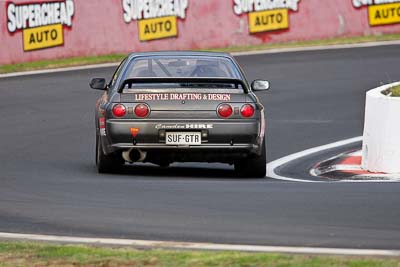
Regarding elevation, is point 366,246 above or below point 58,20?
below

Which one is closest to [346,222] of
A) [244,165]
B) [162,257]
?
[162,257]

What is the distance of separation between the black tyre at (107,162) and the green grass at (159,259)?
5.34 meters

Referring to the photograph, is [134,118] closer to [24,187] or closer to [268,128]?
[24,187]

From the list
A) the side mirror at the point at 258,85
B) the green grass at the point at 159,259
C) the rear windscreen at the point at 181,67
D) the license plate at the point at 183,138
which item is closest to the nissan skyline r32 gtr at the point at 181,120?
the license plate at the point at 183,138

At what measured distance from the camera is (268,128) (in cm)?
1981

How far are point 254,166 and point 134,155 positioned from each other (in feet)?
4.20

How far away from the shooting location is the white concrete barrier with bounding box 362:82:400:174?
1389cm

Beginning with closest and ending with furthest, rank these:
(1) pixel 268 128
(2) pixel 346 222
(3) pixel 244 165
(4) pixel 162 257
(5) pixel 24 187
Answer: (4) pixel 162 257 → (2) pixel 346 222 → (5) pixel 24 187 → (3) pixel 244 165 → (1) pixel 268 128

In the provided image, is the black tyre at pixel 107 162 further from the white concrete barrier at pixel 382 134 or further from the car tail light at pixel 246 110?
the white concrete barrier at pixel 382 134

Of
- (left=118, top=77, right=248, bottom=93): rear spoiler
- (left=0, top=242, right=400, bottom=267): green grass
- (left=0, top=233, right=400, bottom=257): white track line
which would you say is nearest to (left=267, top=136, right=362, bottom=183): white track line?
(left=118, top=77, right=248, bottom=93): rear spoiler

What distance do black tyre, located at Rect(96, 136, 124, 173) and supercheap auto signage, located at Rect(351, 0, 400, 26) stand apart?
19305mm

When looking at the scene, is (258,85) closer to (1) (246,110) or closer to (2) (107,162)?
(1) (246,110)

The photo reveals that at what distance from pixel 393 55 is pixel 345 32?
3435mm

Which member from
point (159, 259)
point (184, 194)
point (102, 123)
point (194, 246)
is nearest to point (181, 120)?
point (102, 123)
